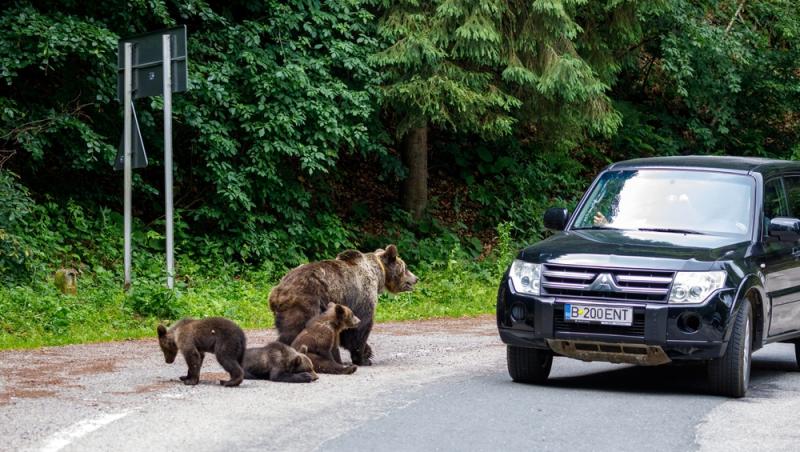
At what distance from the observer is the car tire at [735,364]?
9.98 meters

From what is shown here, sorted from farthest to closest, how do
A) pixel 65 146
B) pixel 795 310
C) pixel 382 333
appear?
pixel 65 146, pixel 382 333, pixel 795 310

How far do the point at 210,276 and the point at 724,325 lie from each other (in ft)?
40.9

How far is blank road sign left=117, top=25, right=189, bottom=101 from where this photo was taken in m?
15.8

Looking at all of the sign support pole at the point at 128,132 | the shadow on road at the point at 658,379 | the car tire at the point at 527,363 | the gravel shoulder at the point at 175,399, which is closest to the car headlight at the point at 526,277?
the car tire at the point at 527,363

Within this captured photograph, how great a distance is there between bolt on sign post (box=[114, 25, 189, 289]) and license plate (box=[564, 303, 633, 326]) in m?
7.36

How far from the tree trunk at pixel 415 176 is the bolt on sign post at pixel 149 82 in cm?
1007

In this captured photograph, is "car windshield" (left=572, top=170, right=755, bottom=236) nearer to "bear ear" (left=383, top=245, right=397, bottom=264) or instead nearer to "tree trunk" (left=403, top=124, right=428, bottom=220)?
"bear ear" (left=383, top=245, right=397, bottom=264)

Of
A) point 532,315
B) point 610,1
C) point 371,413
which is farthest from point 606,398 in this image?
point 610,1

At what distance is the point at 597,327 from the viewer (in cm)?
996

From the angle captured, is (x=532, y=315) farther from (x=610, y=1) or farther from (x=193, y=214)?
(x=610, y=1)

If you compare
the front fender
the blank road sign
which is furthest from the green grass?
the front fender

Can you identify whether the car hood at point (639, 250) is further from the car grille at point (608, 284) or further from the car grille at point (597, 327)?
the car grille at point (597, 327)

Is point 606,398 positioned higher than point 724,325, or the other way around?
point 724,325

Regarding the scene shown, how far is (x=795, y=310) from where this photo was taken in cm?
1159
